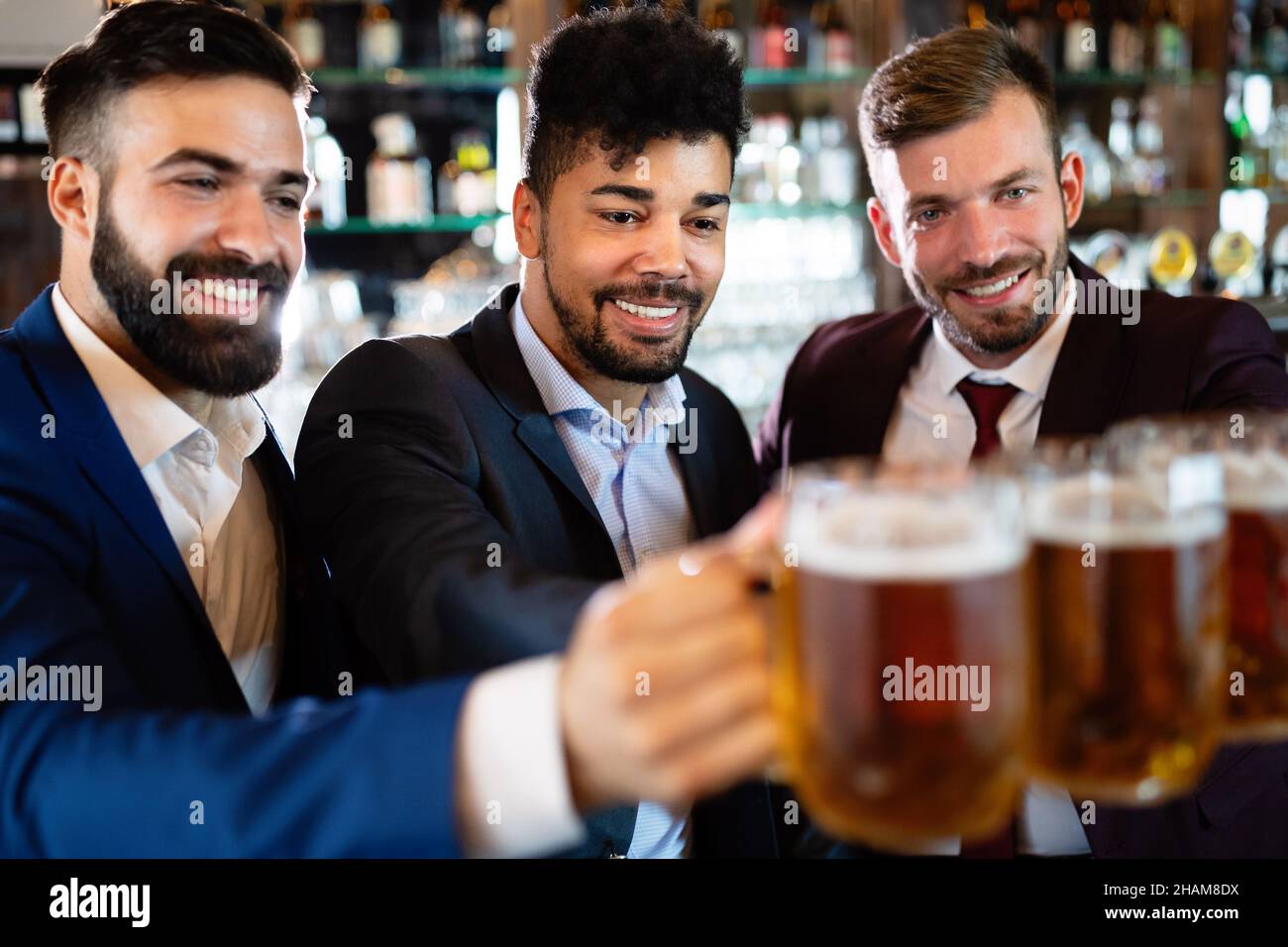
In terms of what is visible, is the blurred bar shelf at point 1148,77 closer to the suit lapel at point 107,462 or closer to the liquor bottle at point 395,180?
the liquor bottle at point 395,180

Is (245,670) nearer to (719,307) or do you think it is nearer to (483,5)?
(719,307)

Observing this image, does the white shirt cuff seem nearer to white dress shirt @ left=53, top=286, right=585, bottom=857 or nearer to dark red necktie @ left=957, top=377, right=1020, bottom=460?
white dress shirt @ left=53, top=286, right=585, bottom=857

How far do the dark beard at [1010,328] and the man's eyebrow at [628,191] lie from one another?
0.61 m

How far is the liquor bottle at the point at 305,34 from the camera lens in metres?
3.01

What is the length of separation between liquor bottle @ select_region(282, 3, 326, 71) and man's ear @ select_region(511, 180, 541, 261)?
66.4 inches

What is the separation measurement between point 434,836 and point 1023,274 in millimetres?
1436

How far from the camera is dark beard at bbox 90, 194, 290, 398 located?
116 cm

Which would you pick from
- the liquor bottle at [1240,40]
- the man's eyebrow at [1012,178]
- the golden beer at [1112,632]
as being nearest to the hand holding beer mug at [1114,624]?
the golden beer at [1112,632]

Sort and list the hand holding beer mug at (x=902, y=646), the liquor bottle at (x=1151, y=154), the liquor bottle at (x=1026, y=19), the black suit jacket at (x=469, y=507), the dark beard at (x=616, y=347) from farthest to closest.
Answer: the liquor bottle at (x=1151, y=154) → the liquor bottle at (x=1026, y=19) → the dark beard at (x=616, y=347) → the black suit jacket at (x=469, y=507) → the hand holding beer mug at (x=902, y=646)

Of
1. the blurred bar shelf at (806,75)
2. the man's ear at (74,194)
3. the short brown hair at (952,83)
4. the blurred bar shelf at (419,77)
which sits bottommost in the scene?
the man's ear at (74,194)

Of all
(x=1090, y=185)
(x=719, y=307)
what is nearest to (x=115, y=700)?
(x=719, y=307)
